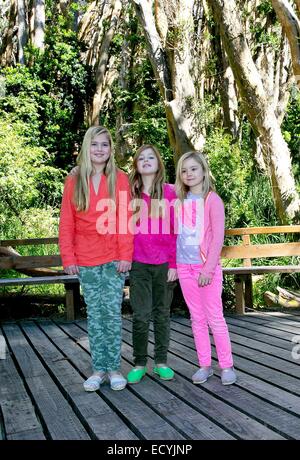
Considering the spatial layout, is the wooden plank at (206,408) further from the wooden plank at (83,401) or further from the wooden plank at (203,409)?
the wooden plank at (83,401)

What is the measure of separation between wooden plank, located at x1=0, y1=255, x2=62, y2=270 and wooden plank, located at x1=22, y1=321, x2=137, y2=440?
1.28 meters

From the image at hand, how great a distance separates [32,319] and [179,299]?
6.24ft

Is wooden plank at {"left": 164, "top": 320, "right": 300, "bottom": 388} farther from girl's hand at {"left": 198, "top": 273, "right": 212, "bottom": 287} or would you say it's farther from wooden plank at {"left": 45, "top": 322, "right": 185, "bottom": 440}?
wooden plank at {"left": 45, "top": 322, "right": 185, "bottom": 440}

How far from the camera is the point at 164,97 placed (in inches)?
363

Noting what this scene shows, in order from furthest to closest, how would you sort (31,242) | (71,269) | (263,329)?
(31,242), (263,329), (71,269)

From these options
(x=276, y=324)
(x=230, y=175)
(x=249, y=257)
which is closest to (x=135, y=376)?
(x=276, y=324)

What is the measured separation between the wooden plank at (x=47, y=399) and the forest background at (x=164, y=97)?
11.0ft

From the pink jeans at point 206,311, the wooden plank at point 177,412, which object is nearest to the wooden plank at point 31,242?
the wooden plank at point 177,412

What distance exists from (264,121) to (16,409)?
602 centimetres

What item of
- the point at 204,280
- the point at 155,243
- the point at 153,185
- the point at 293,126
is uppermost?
the point at 293,126

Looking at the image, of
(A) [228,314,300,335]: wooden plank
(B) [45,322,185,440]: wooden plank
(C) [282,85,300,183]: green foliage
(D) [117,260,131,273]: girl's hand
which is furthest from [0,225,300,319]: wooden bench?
(C) [282,85,300,183]: green foliage

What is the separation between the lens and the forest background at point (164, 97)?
8109 mm

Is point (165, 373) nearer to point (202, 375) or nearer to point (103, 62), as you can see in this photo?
point (202, 375)

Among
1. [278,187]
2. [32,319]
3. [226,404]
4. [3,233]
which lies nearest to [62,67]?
[3,233]
